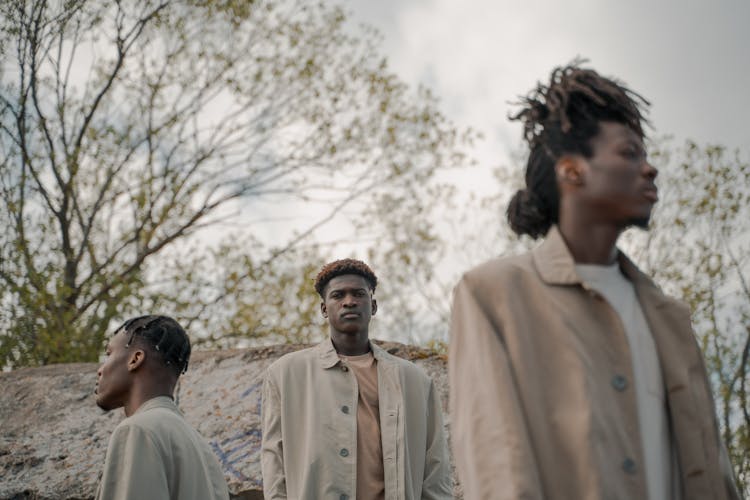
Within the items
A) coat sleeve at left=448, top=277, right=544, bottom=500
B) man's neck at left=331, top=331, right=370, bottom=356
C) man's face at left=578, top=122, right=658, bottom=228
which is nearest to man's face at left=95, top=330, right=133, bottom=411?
man's neck at left=331, top=331, right=370, bottom=356

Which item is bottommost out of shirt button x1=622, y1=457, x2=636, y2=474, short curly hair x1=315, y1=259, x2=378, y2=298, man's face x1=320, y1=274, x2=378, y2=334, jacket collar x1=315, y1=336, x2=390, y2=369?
shirt button x1=622, y1=457, x2=636, y2=474

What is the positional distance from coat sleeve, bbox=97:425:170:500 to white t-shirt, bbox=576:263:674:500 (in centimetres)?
177

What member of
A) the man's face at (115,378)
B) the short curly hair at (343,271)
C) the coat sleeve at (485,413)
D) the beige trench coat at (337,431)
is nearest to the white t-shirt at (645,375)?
the coat sleeve at (485,413)

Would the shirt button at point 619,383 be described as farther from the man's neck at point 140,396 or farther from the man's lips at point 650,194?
the man's neck at point 140,396

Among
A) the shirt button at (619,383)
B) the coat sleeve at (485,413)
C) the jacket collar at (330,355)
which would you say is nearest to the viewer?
the coat sleeve at (485,413)

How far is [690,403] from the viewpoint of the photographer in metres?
2.17

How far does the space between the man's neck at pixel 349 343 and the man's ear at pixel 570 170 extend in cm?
281

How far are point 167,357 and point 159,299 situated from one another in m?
8.82

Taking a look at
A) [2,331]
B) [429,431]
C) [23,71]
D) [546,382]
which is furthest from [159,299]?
[546,382]

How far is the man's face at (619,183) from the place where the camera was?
229 centimetres

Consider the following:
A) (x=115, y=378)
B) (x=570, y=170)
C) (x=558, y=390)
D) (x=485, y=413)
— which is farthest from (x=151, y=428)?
(x=570, y=170)

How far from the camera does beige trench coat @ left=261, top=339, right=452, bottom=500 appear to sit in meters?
4.50

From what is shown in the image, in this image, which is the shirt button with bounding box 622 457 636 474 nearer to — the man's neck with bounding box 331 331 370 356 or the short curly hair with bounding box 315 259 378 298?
the man's neck with bounding box 331 331 370 356

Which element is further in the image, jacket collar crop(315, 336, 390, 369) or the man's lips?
jacket collar crop(315, 336, 390, 369)
